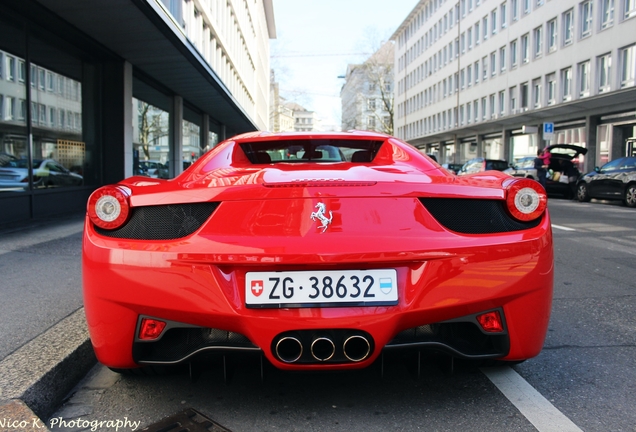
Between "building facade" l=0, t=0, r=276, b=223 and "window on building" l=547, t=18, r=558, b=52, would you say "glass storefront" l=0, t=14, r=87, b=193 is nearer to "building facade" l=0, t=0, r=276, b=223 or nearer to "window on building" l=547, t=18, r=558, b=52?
"building facade" l=0, t=0, r=276, b=223

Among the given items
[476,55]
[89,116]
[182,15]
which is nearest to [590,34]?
[476,55]

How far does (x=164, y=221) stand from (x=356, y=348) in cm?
93

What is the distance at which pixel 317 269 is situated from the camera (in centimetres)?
210

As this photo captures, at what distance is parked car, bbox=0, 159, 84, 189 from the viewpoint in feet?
27.9

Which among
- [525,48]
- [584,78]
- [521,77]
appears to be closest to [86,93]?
[584,78]

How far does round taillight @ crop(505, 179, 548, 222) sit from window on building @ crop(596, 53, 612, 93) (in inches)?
1156

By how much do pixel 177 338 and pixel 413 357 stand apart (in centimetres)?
99

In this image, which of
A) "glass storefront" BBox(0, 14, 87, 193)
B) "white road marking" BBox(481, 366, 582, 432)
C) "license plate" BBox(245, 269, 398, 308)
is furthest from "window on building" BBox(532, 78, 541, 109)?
"license plate" BBox(245, 269, 398, 308)

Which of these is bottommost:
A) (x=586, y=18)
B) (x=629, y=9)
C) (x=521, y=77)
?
(x=521, y=77)

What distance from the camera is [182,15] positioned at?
16.9 metres

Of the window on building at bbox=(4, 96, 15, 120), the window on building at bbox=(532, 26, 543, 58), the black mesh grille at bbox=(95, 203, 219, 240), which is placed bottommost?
the black mesh grille at bbox=(95, 203, 219, 240)

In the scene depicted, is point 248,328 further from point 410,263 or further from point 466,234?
point 466,234

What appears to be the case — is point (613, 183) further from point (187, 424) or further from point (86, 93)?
A: point (187, 424)

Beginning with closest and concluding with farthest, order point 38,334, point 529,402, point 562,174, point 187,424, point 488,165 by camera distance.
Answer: point 187,424
point 529,402
point 38,334
point 562,174
point 488,165
